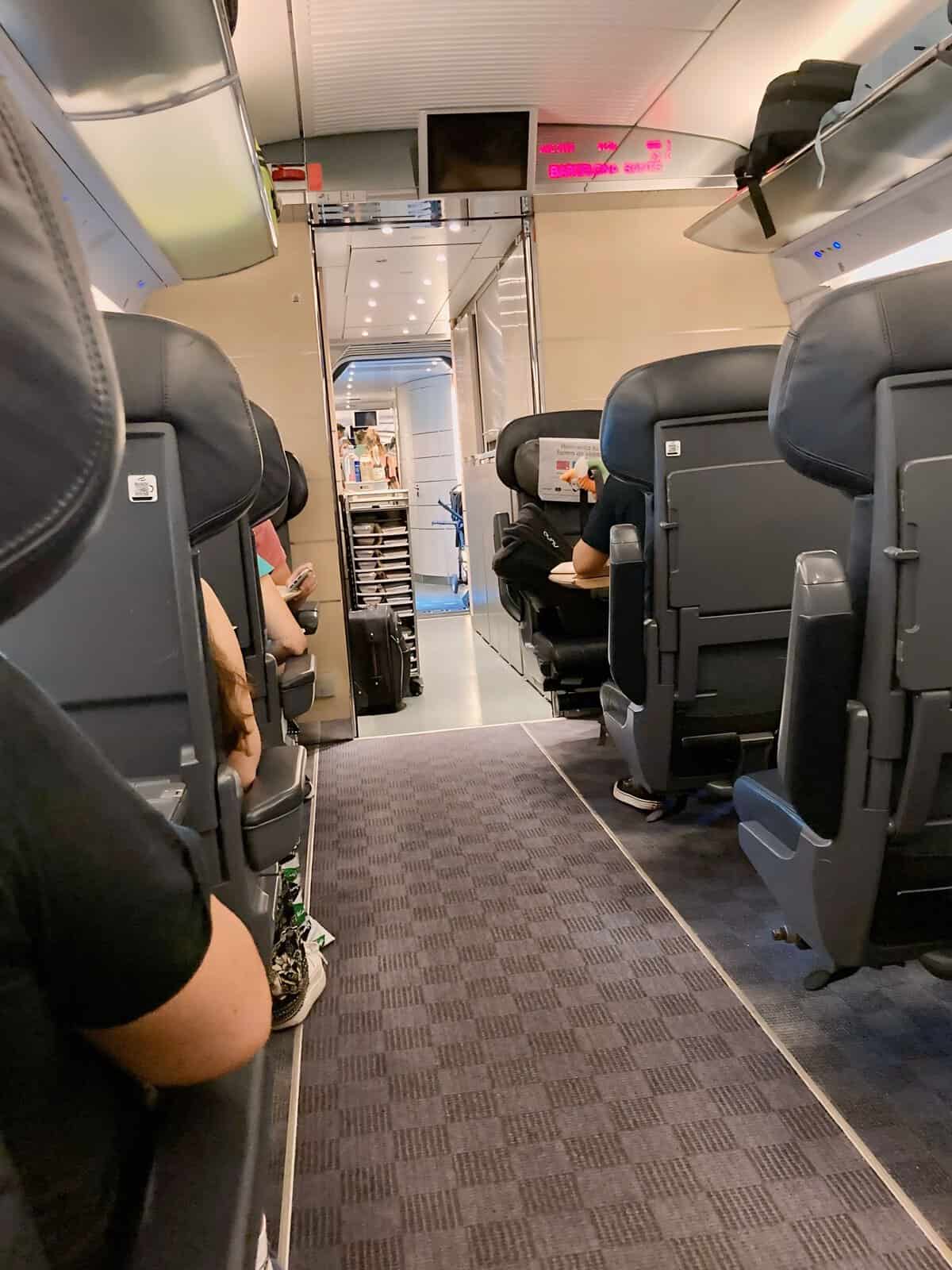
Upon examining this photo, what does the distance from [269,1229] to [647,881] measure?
173 cm

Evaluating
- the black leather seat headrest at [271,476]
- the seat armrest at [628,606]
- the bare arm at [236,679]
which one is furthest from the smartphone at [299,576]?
the bare arm at [236,679]

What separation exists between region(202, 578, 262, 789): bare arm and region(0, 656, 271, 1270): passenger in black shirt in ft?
3.79

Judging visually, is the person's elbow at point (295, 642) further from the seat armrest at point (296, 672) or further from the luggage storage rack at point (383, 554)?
the luggage storage rack at point (383, 554)

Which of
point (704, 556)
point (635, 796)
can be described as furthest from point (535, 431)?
point (704, 556)

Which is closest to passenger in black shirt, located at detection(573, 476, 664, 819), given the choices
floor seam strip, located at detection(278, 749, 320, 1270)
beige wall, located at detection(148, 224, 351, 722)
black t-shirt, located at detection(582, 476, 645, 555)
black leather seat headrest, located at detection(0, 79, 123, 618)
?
black t-shirt, located at detection(582, 476, 645, 555)

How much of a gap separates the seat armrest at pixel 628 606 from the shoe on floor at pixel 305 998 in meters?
1.34

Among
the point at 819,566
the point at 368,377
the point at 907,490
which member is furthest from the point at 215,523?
the point at 368,377

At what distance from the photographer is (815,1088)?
193cm

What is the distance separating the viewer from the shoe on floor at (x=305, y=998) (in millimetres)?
2256

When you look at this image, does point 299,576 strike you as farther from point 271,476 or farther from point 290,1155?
point 290,1155

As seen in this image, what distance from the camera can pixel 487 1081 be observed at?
204 centimetres

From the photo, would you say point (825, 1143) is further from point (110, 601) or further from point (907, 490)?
point (110, 601)

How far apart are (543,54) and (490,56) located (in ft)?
0.86

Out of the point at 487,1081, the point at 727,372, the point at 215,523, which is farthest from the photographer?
the point at 727,372
